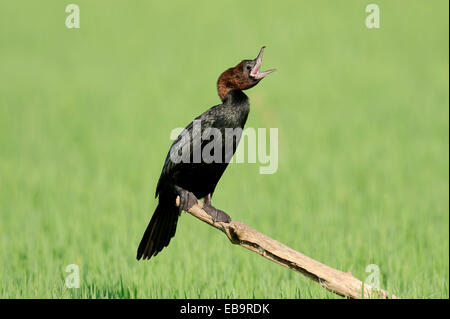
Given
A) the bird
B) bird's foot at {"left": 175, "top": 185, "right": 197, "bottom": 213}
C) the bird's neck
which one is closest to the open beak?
the bird

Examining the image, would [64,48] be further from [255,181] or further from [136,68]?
[255,181]

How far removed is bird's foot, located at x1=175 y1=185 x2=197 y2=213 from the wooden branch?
0.09 feet

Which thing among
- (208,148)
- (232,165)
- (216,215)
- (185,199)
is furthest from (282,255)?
(232,165)

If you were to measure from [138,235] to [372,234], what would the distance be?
2902mm

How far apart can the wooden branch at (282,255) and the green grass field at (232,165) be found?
74 cm

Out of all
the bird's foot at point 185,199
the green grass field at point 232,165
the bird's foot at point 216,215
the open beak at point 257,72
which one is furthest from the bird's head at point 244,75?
the green grass field at point 232,165

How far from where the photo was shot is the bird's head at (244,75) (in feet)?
10.9

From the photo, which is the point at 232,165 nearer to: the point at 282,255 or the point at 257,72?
the point at 282,255

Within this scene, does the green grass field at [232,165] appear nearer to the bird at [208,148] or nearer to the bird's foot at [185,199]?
the bird's foot at [185,199]

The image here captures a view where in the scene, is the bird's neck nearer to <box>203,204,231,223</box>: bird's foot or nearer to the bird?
the bird

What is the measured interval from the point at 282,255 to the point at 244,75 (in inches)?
52.8

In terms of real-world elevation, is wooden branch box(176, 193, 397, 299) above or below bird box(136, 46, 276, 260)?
below

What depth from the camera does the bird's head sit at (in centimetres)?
331

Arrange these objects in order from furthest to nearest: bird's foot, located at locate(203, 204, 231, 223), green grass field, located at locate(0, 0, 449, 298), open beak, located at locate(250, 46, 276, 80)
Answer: green grass field, located at locate(0, 0, 449, 298) → bird's foot, located at locate(203, 204, 231, 223) → open beak, located at locate(250, 46, 276, 80)
